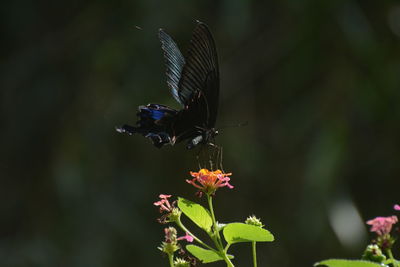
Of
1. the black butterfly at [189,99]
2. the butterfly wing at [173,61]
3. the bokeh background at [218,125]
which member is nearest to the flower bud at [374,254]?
the black butterfly at [189,99]

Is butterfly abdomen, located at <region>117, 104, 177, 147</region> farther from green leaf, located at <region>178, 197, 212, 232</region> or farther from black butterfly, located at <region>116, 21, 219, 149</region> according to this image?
green leaf, located at <region>178, 197, 212, 232</region>

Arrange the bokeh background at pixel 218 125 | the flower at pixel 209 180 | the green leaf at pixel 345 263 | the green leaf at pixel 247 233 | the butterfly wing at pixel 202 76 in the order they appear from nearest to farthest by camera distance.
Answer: the green leaf at pixel 345 263
the green leaf at pixel 247 233
the flower at pixel 209 180
the butterfly wing at pixel 202 76
the bokeh background at pixel 218 125

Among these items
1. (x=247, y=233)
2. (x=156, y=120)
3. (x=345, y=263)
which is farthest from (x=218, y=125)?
(x=345, y=263)

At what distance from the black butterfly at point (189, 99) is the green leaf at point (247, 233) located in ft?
1.18

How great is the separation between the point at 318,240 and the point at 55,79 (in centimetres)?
145

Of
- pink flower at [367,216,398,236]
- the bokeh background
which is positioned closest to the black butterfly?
pink flower at [367,216,398,236]

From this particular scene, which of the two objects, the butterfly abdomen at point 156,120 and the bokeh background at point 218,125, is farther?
the bokeh background at point 218,125

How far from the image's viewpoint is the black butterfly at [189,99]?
3.51 feet

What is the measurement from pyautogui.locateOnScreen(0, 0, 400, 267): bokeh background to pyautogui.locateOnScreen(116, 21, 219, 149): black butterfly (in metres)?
1.20

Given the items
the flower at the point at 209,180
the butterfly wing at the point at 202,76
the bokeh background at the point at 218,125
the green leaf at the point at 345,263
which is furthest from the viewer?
the bokeh background at the point at 218,125

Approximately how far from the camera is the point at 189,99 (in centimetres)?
113

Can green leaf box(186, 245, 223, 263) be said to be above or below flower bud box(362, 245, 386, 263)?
below

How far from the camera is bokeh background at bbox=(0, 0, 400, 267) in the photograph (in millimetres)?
2412

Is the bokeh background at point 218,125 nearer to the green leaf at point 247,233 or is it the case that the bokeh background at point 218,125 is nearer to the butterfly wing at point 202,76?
the butterfly wing at point 202,76
